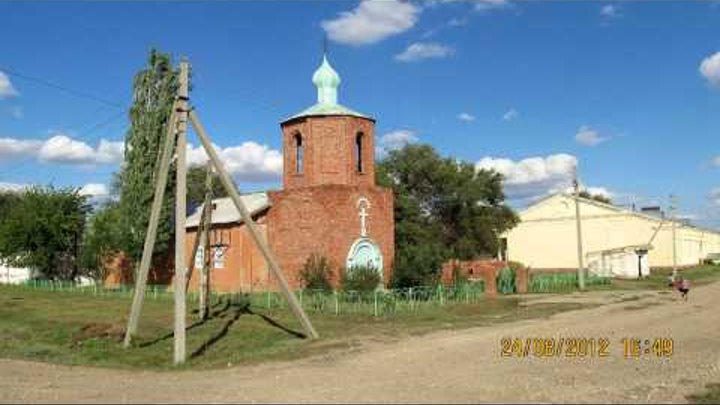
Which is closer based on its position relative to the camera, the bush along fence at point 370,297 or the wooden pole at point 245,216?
the wooden pole at point 245,216

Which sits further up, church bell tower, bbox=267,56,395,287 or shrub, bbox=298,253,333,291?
church bell tower, bbox=267,56,395,287

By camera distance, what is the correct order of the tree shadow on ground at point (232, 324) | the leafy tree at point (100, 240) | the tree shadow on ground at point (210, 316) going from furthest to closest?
the leafy tree at point (100, 240)
the tree shadow on ground at point (210, 316)
the tree shadow on ground at point (232, 324)

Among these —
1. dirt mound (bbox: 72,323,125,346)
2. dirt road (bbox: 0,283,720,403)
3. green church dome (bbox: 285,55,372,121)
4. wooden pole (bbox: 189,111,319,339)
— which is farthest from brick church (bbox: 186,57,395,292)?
dirt road (bbox: 0,283,720,403)

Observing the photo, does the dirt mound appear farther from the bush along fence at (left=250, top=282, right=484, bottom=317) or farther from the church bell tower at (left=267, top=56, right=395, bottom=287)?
the church bell tower at (left=267, top=56, right=395, bottom=287)

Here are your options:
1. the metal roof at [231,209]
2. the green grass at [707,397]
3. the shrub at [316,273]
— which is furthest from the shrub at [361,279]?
the green grass at [707,397]

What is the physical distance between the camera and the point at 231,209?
39.4m

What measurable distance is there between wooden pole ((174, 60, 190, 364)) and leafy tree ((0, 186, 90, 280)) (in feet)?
104

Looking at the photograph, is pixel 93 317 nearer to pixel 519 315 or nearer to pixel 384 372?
pixel 519 315

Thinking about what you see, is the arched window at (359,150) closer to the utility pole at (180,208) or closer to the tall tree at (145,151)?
the tall tree at (145,151)

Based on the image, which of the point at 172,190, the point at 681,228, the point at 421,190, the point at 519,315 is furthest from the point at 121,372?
the point at 681,228

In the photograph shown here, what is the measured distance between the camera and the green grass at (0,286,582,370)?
1761 centimetres

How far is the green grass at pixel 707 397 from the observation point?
10.2 meters

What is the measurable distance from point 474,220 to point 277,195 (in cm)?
1901

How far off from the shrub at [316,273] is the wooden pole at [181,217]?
15.1 meters
